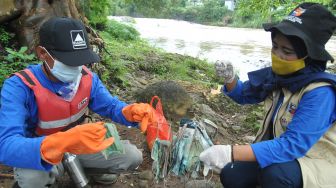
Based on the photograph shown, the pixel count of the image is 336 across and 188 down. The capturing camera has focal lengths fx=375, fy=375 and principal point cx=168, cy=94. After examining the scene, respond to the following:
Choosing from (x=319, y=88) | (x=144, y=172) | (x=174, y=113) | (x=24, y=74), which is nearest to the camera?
(x=319, y=88)

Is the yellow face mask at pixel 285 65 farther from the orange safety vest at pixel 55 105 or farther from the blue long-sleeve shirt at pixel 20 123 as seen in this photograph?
the blue long-sleeve shirt at pixel 20 123

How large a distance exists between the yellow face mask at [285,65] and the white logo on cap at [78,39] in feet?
4.09

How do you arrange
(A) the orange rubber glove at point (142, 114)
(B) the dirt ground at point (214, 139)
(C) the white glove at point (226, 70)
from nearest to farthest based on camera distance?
(A) the orange rubber glove at point (142, 114), (C) the white glove at point (226, 70), (B) the dirt ground at point (214, 139)

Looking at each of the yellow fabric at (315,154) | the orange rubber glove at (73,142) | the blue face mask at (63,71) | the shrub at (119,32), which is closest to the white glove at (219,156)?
the yellow fabric at (315,154)

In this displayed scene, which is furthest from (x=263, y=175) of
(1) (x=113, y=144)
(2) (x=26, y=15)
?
(2) (x=26, y=15)

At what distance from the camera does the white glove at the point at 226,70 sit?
2.78 m

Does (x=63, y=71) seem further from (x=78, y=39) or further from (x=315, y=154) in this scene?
(x=315, y=154)

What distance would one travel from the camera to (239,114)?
224 inches

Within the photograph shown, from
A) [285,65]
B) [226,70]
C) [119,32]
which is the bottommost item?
[119,32]

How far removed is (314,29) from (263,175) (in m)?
0.96

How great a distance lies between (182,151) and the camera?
2627 millimetres

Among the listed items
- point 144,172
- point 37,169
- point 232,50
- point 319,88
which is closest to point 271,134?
point 319,88

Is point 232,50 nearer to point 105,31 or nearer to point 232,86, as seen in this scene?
point 105,31

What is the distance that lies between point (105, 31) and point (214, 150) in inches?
462
